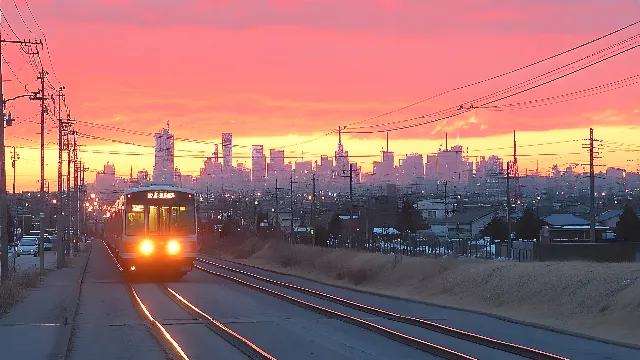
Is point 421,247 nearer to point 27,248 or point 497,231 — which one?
point 497,231

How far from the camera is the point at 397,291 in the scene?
113ft

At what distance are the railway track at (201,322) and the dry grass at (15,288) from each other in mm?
3819

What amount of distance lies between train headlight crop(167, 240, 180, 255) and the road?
3472 mm

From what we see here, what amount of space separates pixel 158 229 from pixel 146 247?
34.7 inches

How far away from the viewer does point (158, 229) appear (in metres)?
35.5

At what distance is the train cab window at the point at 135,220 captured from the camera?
35.2 meters

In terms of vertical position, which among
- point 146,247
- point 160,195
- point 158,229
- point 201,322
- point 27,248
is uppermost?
point 160,195

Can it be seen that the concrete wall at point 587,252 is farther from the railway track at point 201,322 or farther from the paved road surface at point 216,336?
the railway track at point 201,322

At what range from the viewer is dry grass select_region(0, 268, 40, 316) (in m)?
25.3

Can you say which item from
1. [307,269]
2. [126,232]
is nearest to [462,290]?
[126,232]

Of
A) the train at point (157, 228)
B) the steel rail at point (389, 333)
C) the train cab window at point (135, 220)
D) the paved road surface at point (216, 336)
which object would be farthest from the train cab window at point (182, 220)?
the steel rail at point (389, 333)

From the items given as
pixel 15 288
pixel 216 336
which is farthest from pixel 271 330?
pixel 15 288

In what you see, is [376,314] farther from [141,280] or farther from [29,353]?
[141,280]

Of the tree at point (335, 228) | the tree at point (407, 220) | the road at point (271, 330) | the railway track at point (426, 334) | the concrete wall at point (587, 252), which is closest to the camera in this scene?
the railway track at point (426, 334)
